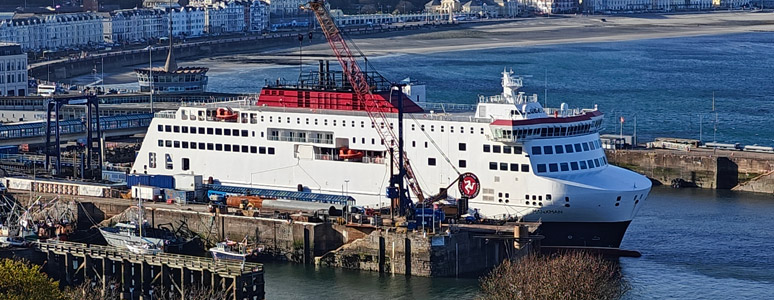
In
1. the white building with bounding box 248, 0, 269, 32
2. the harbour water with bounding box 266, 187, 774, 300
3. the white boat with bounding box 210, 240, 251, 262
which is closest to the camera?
the harbour water with bounding box 266, 187, 774, 300

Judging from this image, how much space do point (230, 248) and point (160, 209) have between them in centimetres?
432

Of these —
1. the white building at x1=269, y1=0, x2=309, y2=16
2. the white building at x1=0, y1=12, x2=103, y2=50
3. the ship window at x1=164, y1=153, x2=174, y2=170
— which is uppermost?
the white building at x1=269, y1=0, x2=309, y2=16

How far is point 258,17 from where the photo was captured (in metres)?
174

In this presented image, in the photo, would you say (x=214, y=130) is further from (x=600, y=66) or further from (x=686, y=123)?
(x=600, y=66)

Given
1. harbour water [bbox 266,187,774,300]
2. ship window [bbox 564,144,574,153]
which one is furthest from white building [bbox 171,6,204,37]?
ship window [bbox 564,144,574,153]

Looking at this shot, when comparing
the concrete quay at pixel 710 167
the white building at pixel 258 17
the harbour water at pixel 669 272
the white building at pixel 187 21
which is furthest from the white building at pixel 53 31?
the harbour water at pixel 669 272

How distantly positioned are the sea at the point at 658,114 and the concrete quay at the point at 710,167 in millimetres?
921

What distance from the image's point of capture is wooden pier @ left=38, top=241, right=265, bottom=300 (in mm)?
38469

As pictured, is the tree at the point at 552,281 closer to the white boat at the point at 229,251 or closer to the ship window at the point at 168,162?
the white boat at the point at 229,251

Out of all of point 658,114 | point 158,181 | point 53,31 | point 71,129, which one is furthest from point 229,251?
point 53,31

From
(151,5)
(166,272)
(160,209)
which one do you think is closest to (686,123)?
(160,209)

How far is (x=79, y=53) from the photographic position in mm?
127438

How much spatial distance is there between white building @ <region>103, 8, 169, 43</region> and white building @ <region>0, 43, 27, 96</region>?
179 ft

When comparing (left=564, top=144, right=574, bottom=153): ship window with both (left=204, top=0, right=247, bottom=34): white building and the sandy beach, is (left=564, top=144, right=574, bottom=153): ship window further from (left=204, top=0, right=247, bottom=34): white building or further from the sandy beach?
(left=204, top=0, right=247, bottom=34): white building
